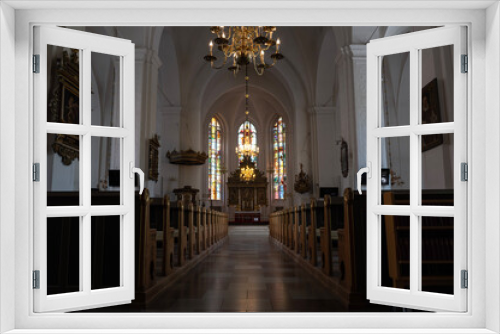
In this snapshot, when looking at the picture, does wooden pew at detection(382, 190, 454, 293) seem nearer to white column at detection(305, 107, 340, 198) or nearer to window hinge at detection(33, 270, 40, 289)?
window hinge at detection(33, 270, 40, 289)

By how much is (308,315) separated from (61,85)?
4852 millimetres

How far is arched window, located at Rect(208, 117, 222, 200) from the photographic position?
24.2m

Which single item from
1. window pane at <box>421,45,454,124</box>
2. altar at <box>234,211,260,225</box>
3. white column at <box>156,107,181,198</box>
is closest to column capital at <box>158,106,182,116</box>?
white column at <box>156,107,181,198</box>

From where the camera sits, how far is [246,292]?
4.25 metres

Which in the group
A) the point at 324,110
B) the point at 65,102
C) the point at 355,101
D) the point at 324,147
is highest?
the point at 324,110

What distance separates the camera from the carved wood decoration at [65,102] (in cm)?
609

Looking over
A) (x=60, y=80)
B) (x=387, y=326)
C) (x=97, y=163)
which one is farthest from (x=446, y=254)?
(x=97, y=163)

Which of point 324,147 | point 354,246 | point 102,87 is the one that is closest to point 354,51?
point 102,87

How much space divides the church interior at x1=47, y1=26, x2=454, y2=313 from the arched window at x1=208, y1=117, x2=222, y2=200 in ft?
0.24

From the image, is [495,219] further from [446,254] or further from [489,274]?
[446,254]

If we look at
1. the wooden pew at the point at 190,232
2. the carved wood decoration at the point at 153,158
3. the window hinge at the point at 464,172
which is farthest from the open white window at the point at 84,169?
the carved wood decoration at the point at 153,158

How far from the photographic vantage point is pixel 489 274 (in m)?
2.48

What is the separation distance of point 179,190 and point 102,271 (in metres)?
12.5

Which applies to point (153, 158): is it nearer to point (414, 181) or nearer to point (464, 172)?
point (414, 181)
